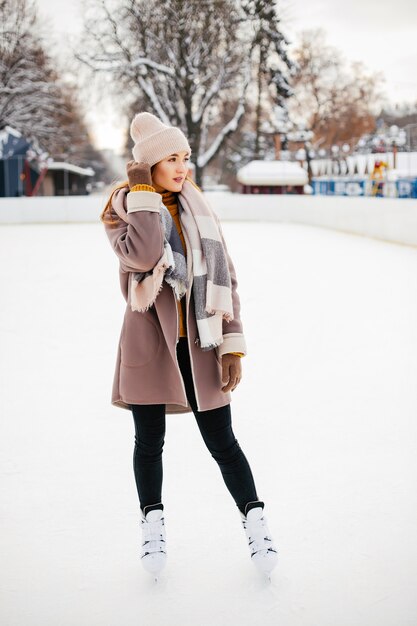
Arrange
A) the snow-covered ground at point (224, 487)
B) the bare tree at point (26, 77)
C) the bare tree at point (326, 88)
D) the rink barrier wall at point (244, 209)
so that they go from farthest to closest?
the bare tree at point (326, 88) < the bare tree at point (26, 77) < the rink barrier wall at point (244, 209) < the snow-covered ground at point (224, 487)

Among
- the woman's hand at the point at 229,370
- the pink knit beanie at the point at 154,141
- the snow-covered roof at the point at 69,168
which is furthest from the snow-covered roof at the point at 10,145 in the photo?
the woman's hand at the point at 229,370

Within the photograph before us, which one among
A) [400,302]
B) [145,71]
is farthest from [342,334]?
[145,71]

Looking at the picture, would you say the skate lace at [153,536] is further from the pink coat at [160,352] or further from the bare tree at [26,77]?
the bare tree at [26,77]

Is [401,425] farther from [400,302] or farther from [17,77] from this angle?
[17,77]

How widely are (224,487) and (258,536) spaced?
701 millimetres

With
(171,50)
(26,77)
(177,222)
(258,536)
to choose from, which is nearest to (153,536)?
(258,536)

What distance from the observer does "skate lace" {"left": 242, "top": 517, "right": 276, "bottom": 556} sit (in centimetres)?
235

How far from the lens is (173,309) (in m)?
2.27

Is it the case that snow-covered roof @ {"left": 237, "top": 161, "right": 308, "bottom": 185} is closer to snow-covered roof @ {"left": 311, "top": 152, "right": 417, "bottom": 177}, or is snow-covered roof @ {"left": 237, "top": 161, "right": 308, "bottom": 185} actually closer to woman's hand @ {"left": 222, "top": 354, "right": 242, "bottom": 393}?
snow-covered roof @ {"left": 311, "top": 152, "right": 417, "bottom": 177}

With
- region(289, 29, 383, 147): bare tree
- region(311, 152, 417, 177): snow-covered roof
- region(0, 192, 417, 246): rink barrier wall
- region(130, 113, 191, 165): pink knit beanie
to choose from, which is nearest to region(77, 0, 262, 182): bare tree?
region(0, 192, 417, 246): rink barrier wall

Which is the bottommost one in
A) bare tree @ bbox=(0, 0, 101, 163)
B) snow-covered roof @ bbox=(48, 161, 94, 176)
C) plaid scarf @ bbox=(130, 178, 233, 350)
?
plaid scarf @ bbox=(130, 178, 233, 350)

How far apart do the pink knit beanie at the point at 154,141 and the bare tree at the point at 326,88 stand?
3976 cm

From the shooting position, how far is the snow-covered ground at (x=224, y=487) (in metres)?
2.21

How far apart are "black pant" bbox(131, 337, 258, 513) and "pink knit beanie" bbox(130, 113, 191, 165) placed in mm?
538
